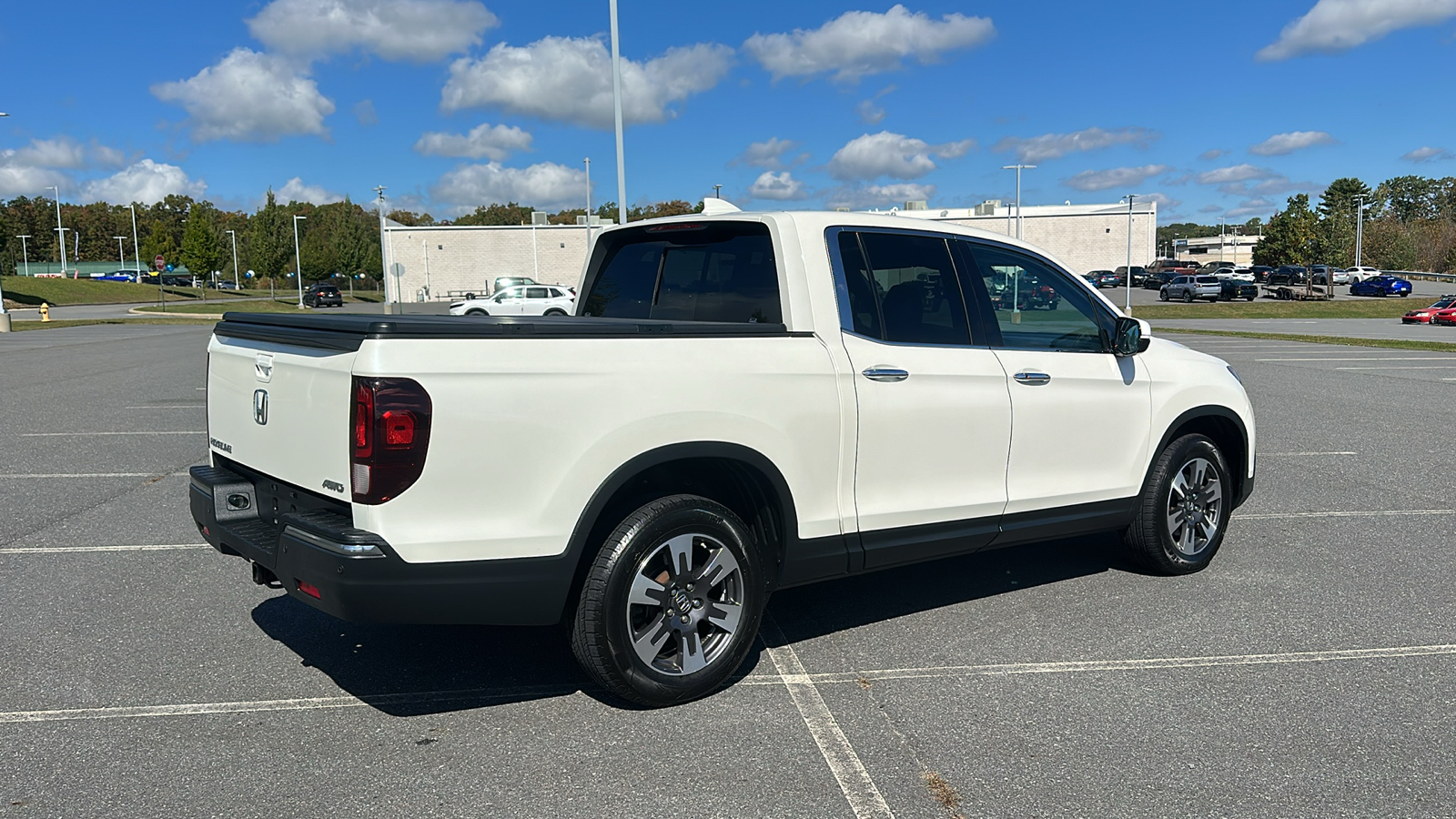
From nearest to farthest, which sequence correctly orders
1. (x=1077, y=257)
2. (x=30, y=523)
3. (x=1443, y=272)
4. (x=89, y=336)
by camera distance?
(x=30, y=523)
(x=89, y=336)
(x=1077, y=257)
(x=1443, y=272)

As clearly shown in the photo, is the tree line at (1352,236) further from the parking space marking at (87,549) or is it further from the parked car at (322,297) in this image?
the parking space marking at (87,549)

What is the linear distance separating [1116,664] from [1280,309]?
53.8 metres

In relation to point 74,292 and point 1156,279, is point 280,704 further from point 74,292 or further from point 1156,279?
point 74,292

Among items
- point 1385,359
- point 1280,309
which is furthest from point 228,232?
point 1385,359

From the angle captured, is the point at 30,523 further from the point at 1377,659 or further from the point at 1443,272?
the point at 1443,272

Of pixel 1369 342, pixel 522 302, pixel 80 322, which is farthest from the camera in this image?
pixel 80 322

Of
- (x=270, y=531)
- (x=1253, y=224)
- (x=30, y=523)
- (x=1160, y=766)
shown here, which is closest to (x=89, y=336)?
(x=30, y=523)

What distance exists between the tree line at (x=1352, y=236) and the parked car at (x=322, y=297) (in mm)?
62805

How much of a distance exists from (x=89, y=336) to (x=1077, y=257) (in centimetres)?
6826

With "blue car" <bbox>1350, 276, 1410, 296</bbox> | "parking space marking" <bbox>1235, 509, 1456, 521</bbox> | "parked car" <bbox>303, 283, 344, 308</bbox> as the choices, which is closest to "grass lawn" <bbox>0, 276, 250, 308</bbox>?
"parked car" <bbox>303, 283, 344, 308</bbox>

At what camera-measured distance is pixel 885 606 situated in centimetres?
520

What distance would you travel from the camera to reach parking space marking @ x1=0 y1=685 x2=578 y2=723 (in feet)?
12.6

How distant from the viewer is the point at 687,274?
196 inches

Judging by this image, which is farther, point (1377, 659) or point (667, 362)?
point (1377, 659)
